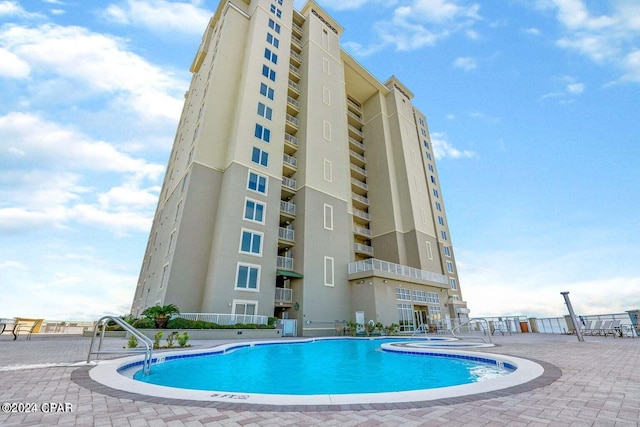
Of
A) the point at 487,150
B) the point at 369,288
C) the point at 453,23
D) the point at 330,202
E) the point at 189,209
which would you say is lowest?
the point at 369,288

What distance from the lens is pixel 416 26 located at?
1452cm

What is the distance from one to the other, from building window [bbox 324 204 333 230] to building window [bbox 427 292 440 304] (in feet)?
35.5

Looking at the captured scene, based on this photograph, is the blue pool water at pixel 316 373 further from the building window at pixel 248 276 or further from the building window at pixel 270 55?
the building window at pixel 270 55

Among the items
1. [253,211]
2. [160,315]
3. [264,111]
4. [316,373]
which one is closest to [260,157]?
[264,111]

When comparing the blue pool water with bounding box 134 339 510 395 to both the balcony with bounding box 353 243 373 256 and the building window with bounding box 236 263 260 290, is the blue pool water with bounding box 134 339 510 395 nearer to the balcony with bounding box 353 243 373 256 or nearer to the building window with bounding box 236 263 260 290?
the building window with bounding box 236 263 260 290

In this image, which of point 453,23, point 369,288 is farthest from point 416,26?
point 369,288

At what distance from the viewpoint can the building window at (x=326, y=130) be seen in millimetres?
24269

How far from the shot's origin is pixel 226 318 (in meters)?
15.1

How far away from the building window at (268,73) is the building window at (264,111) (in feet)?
10.2

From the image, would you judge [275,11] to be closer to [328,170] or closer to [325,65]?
[325,65]

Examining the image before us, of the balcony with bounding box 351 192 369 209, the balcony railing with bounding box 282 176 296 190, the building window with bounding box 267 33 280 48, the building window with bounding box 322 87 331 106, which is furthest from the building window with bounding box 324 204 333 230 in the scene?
the building window with bounding box 267 33 280 48

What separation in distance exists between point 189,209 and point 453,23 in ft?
60.6

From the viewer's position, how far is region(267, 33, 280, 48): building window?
78.1 ft

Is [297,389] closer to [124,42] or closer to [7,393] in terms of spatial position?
[7,393]
